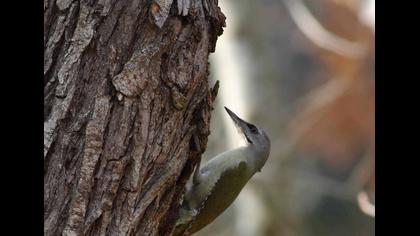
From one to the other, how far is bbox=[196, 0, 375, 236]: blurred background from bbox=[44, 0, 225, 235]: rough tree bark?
4003 mm

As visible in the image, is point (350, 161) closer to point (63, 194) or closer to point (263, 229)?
point (263, 229)

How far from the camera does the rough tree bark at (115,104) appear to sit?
2047 mm

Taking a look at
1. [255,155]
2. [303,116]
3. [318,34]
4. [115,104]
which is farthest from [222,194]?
[303,116]

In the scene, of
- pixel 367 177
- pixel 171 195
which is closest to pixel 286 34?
pixel 367 177

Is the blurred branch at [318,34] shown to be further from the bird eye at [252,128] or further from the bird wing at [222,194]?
the bird wing at [222,194]

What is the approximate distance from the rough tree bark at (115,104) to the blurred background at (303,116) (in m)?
4.00

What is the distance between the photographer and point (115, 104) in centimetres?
210

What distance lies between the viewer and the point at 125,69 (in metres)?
2.09

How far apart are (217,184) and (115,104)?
3.36ft

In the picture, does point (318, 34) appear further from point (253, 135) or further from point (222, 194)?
point (222, 194)
